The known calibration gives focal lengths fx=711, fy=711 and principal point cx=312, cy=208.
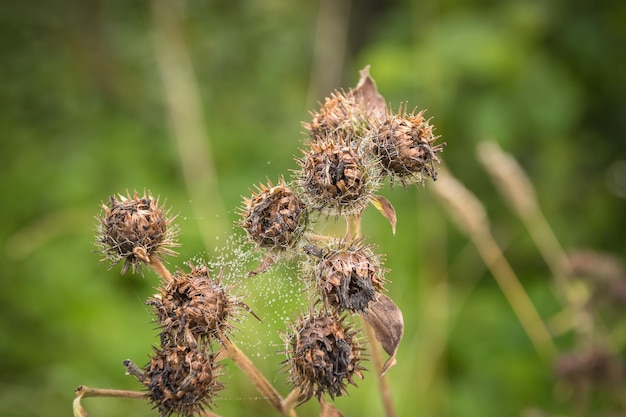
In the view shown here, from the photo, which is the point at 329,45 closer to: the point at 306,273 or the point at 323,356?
the point at 306,273

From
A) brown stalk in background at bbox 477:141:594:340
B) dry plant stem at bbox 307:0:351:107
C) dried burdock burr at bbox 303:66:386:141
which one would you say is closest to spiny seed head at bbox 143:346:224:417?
dried burdock burr at bbox 303:66:386:141

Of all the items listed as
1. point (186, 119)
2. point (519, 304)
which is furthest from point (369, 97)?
point (186, 119)

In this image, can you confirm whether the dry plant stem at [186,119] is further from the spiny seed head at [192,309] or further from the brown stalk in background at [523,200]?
the spiny seed head at [192,309]

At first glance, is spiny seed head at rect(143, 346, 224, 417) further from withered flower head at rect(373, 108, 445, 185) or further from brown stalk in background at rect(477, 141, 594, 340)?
brown stalk in background at rect(477, 141, 594, 340)

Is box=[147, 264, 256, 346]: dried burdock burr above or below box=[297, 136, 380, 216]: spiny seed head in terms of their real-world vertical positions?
below

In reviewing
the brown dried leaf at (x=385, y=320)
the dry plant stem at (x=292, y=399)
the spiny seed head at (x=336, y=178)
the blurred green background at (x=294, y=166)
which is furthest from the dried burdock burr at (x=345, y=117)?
the blurred green background at (x=294, y=166)
